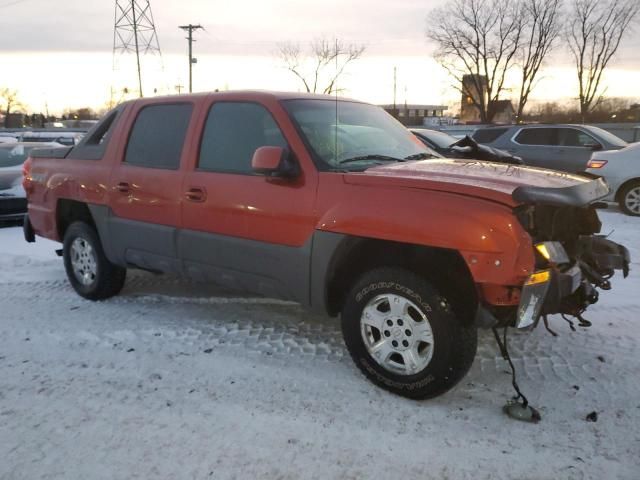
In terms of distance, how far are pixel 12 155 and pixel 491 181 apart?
9.46 metres

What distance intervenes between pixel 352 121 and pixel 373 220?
1296 mm

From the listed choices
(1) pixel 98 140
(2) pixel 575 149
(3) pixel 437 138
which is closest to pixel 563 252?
(1) pixel 98 140

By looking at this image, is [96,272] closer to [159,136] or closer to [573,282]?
[159,136]

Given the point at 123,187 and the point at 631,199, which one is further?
the point at 631,199

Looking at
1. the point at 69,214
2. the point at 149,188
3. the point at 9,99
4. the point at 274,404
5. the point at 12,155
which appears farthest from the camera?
the point at 9,99

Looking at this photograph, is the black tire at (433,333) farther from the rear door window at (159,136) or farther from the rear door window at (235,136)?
the rear door window at (159,136)

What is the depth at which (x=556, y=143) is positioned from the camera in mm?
12172

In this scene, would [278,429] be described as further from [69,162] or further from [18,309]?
[69,162]

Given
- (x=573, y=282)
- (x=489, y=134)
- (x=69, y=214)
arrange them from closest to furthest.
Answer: (x=573, y=282), (x=69, y=214), (x=489, y=134)

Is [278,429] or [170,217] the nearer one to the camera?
[278,429]

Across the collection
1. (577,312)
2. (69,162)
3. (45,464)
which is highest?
(69,162)

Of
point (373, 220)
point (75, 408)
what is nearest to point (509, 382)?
point (373, 220)

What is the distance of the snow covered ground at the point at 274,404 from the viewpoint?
107 inches

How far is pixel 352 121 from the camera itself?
4.27 meters
